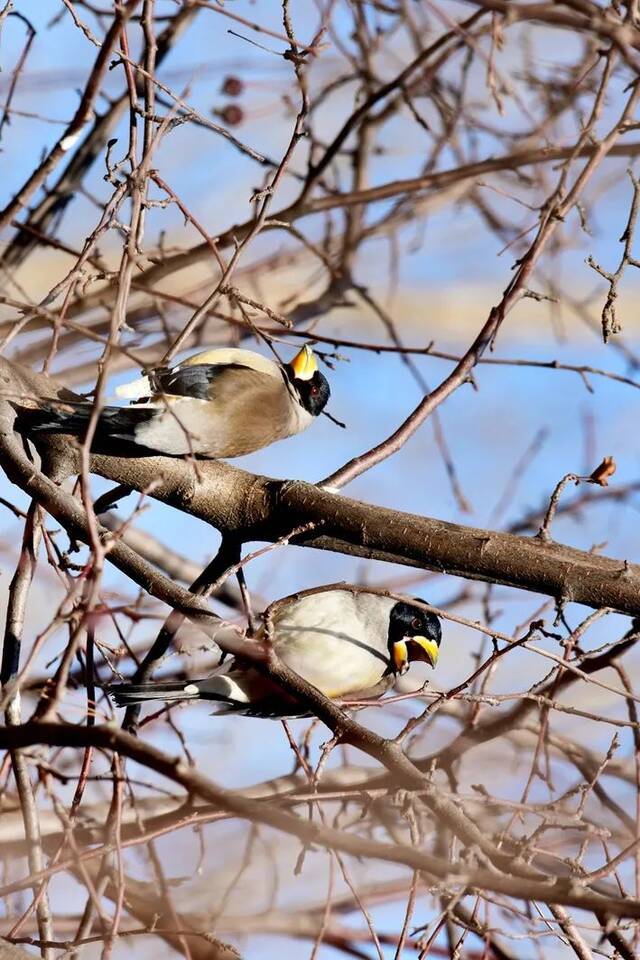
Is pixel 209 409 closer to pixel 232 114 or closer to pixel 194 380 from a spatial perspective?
pixel 194 380

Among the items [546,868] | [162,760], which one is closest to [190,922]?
[546,868]

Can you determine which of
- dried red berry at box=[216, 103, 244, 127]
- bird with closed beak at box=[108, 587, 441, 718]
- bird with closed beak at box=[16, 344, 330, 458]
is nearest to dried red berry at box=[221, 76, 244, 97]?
dried red berry at box=[216, 103, 244, 127]

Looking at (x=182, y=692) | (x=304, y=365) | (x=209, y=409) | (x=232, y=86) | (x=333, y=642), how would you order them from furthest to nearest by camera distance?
(x=232, y=86), (x=304, y=365), (x=333, y=642), (x=209, y=409), (x=182, y=692)

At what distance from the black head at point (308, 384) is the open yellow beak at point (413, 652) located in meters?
0.63

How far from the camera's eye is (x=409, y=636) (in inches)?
112

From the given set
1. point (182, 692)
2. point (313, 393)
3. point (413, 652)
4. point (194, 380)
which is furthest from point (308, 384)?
point (182, 692)

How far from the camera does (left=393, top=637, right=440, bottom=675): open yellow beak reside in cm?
279

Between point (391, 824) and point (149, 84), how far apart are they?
59.6 inches

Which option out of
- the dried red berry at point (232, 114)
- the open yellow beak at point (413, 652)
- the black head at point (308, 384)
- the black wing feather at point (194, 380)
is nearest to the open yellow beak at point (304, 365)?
the black head at point (308, 384)

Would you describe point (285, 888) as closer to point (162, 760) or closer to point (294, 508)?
point (294, 508)

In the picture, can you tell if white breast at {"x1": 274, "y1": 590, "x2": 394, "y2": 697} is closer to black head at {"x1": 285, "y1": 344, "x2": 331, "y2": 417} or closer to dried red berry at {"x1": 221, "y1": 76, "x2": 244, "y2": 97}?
black head at {"x1": 285, "y1": 344, "x2": 331, "y2": 417}

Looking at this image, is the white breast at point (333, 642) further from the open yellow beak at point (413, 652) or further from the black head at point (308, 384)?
the black head at point (308, 384)

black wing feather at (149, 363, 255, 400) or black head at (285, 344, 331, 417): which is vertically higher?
black head at (285, 344, 331, 417)

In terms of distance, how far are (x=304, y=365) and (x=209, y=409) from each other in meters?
0.45
